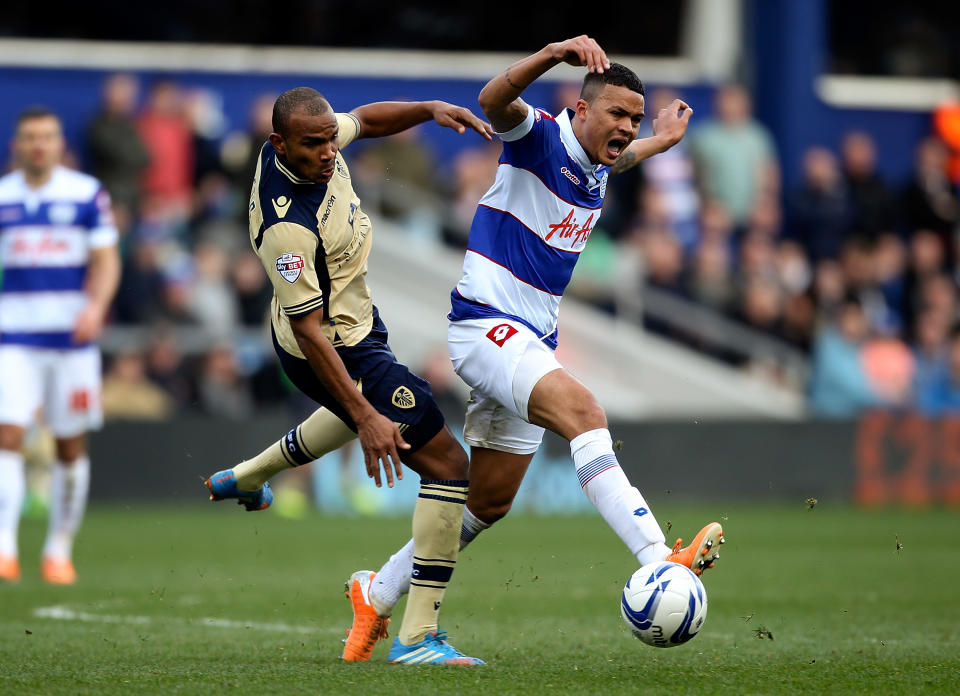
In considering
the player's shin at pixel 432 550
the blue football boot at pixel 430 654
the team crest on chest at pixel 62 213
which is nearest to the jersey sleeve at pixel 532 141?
the player's shin at pixel 432 550

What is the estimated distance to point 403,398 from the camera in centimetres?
Answer: 606

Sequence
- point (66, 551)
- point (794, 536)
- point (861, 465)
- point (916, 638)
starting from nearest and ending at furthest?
1. point (916, 638)
2. point (66, 551)
3. point (794, 536)
4. point (861, 465)

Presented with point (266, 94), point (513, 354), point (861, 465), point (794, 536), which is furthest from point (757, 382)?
point (513, 354)

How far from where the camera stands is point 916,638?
6.75 m

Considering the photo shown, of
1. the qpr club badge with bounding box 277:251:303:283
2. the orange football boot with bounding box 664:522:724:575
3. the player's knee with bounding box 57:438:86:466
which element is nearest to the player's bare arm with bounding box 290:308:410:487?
the qpr club badge with bounding box 277:251:303:283

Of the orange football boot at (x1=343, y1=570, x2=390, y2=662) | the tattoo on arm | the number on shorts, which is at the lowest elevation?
the number on shorts

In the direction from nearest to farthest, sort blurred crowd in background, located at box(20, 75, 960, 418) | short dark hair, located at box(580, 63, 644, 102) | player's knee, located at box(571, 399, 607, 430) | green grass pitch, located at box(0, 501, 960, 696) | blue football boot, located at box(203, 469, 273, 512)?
1. green grass pitch, located at box(0, 501, 960, 696)
2. player's knee, located at box(571, 399, 607, 430)
3. short dark hair, located at box(580, 63, 644, 102)
4. blue football boot, located at box(203, 469, 273, 512)
5. blurred crowd in background, located at box(20, 75, 960, 418)

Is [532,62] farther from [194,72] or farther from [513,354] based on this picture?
[194,72]

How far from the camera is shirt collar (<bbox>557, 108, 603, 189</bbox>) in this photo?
612 cm

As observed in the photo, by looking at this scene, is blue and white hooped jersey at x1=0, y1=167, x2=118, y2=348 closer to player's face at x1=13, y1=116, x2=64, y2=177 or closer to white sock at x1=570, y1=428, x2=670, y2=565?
player's face at x1=13, y1=116, x2=64, y2=177

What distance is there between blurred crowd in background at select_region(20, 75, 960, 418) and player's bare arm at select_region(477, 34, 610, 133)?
30.0 feet

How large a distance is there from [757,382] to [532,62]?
1176 centimetres

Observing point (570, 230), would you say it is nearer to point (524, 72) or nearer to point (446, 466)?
point (524, 72)

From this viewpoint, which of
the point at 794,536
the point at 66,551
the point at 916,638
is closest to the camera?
the point at 916,638
